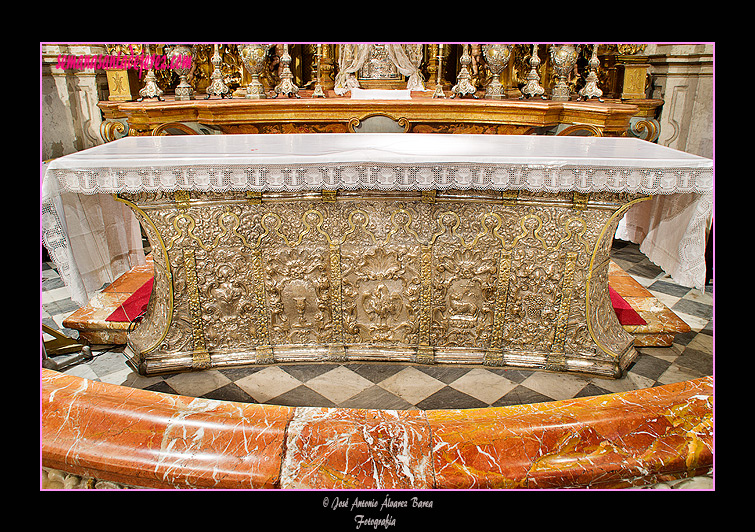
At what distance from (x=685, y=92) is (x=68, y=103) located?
243 inches

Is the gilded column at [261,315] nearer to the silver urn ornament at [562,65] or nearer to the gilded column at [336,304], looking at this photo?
the gilded column at [336,304]

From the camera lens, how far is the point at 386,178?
2445 millimetres

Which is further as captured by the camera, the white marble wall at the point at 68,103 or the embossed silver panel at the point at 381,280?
the white marble wall at the point at 68,103

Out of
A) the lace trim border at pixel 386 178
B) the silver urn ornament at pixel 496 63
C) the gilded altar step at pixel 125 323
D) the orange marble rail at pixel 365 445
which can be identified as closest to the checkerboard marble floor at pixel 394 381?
the gilded altar step at pixel 125 323

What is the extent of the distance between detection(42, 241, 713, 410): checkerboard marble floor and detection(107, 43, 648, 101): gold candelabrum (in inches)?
94.2

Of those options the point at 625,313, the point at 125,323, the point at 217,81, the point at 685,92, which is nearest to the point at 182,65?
the point at 217,81

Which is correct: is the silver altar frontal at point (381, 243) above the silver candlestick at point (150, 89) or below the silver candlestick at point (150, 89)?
below

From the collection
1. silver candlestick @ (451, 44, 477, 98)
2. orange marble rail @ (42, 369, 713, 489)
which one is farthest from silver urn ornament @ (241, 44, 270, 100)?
orange marble rail @ (42, 369, 713, 489)

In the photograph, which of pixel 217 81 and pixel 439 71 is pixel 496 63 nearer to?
pixel 439 71

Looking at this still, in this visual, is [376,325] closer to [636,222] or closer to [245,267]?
[245,267]

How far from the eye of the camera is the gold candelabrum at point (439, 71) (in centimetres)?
426

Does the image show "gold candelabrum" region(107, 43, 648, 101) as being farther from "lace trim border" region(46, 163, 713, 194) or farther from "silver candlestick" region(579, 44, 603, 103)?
"lace trim border" region(46, 163, 713, 194)

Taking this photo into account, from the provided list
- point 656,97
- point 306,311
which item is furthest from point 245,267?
point 656,97

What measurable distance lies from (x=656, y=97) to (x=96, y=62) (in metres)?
5.56
